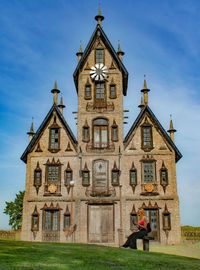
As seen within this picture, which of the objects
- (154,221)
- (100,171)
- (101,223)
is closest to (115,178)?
(100,171)

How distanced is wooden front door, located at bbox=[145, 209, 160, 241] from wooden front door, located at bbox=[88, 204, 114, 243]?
308 centimetres

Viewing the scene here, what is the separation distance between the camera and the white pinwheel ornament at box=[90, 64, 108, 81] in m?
37.0

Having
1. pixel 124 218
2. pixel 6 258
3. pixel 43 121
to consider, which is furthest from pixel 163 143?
pixel 6 258

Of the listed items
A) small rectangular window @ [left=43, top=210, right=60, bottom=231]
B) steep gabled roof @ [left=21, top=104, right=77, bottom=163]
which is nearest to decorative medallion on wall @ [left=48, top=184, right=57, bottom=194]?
small rectangular window @ [left=43, top=210, right=60, bottom=231]

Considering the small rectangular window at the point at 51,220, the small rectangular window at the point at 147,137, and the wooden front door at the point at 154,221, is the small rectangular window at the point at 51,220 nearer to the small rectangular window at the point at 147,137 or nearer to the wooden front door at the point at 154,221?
the wooden front door at the point at 154,221

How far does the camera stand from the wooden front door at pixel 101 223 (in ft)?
107

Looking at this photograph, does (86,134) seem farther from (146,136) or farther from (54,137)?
(146,136)

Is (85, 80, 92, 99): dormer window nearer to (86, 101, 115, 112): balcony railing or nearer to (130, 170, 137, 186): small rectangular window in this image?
(86, 101, 115, 112): balcony railing

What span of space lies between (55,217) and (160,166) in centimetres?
993

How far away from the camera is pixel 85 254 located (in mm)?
15273

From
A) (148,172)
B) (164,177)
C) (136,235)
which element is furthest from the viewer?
(148,172)

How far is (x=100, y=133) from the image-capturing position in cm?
3553

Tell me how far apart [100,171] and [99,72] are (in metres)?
9.43

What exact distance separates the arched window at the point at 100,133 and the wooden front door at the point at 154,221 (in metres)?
6.88
